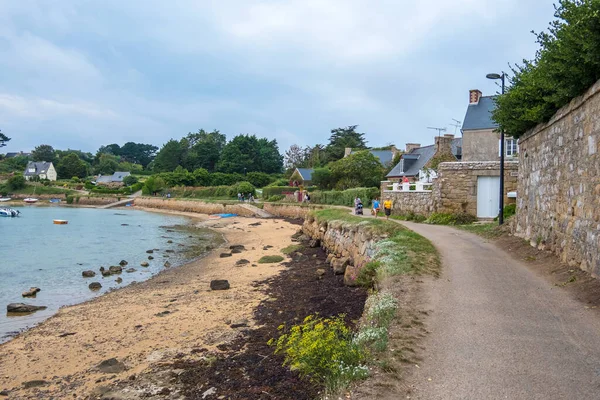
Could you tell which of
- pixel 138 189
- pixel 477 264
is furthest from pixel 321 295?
pixel 138 189

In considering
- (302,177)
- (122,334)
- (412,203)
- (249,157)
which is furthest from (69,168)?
(122,334)

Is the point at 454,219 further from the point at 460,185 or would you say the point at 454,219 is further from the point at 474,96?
the point at 474,96

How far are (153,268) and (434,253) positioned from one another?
13.4m

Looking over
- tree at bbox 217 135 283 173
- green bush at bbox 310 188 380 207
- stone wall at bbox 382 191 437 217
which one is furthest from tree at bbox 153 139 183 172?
stone wall at bbox 382 191 437 217

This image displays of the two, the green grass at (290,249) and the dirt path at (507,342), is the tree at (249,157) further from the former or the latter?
the dirt path at (507,342)

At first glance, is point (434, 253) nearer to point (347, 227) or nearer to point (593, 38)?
point (593, 38)

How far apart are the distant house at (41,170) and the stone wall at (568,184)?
118 metres

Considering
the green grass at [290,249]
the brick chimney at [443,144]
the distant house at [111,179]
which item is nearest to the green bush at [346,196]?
the brick chimney at [443,144]

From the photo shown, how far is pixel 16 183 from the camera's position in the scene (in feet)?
322

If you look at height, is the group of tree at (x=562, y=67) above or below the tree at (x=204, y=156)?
below

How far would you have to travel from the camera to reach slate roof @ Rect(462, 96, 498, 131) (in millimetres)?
32719

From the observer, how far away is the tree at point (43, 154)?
124m

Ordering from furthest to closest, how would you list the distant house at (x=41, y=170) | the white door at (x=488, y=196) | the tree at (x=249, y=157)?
1. the distant house at (x=41, y=170)
2. the tree at (x=249, y=157)
3. the white door at (x=488, y=196)

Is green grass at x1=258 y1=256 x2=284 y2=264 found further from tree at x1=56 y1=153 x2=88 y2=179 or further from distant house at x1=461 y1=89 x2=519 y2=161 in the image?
tree at x1=56 y1=153 x2=88 y2=179
